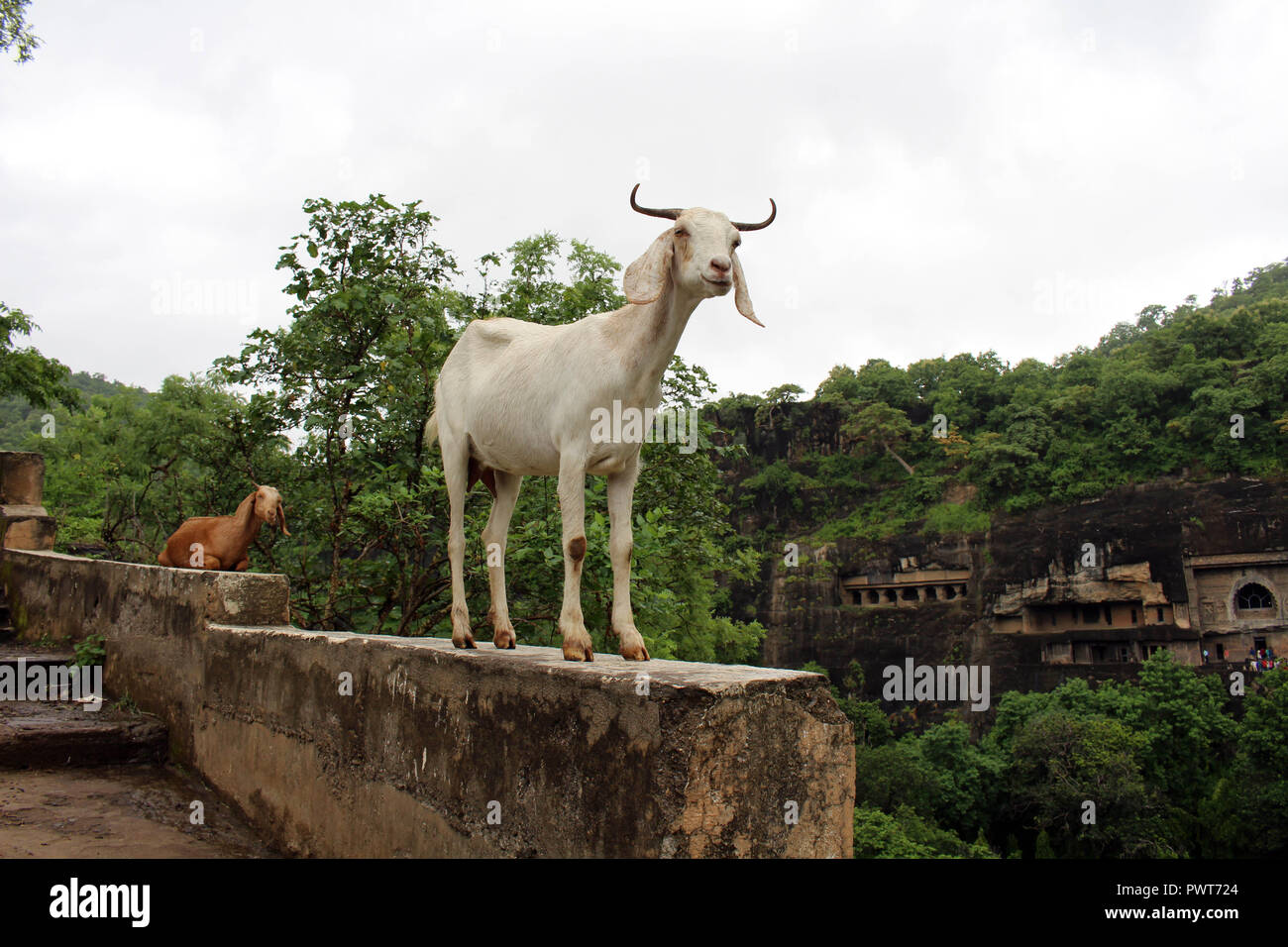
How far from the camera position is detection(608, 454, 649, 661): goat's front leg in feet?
9.43

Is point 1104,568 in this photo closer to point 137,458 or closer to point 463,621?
point 137,458

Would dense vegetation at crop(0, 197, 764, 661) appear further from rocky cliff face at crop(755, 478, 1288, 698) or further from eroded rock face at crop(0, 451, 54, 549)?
rocky cliff face at crop(755, 478, 1288, 698)

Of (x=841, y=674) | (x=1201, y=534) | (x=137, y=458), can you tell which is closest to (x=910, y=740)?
(x=841, y=674)

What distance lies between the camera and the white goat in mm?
2740

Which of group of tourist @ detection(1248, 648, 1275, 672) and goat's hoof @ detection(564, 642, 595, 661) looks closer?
goat's hoof @ detection(564, 642, 595, 661)

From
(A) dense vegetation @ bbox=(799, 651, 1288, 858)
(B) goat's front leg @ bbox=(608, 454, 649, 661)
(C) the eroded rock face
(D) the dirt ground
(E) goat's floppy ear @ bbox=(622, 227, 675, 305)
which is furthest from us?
(A) dense vegetation @ bbox=(799, 651, 1288, 858)

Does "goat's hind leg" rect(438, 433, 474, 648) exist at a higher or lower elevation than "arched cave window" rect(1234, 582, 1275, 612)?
higher

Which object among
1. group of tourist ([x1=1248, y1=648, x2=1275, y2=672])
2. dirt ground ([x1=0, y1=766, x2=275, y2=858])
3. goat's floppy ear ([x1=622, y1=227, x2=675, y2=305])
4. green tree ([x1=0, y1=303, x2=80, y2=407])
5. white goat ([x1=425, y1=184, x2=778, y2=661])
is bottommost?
group of tourist ([x1=1248, y1=648, x2=1275, y2=672])

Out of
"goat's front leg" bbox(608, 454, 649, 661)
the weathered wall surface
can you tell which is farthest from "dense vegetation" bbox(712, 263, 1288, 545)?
"goat's front leg" bbox(608, 454, 649, 661)

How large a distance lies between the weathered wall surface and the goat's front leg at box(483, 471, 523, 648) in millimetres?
148

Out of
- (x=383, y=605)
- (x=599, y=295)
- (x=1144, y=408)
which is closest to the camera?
(x=383, y=605)

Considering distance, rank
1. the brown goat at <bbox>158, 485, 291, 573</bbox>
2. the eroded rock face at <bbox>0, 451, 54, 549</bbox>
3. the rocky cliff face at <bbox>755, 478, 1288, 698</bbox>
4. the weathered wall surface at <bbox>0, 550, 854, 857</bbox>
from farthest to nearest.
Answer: the rocky cliff face at <bbox>755, 478, 1288, 698</bbox> < the eroded rock face at <bbox>0, 451, 54, 549</bbox> < the brown goat at <bbox>158, 485, 291, 573</bbox> < the weathered wall surface at <bbox>0, 550, 854, 857</bbox>
